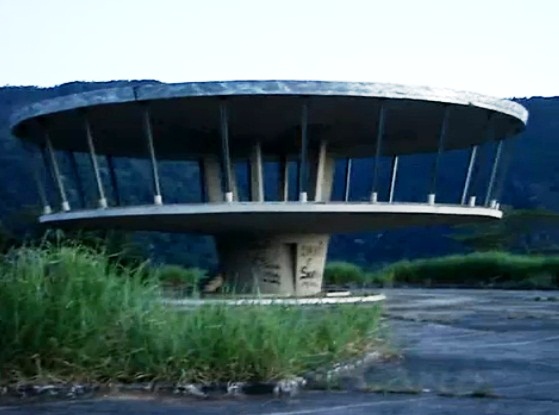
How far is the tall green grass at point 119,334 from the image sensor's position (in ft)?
17.0

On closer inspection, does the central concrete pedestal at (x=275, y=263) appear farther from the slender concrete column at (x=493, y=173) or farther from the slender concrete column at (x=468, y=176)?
the slender concrete column at (x=493, y=173)

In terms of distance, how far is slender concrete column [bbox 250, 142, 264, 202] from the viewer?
17.0m

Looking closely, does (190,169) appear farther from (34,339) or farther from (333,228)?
(34,339)

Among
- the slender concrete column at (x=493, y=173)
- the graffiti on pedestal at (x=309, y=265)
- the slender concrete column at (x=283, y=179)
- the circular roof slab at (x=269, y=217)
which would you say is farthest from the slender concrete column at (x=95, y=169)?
the slender concrete column at (x=493, y=173)

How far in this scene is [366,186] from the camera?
63.6 metres

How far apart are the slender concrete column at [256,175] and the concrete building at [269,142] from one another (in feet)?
0.09

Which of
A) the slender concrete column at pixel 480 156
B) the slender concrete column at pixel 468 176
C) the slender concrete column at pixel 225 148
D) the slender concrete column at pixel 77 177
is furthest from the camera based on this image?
the slender concrete column at pixel 77 177

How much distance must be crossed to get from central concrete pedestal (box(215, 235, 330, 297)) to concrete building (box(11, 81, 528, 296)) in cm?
2

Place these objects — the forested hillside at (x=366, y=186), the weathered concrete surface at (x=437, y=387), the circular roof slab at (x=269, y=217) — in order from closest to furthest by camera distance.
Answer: the weathered concrete surface at (x=437, y=387)
the circular roof slab at (x=269, y=217)
the forested hillside at (x=366, y=186)

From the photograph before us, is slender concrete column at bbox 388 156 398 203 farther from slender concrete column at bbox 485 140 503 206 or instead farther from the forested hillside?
the forested hillside

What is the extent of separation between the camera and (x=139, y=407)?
462 centimetres

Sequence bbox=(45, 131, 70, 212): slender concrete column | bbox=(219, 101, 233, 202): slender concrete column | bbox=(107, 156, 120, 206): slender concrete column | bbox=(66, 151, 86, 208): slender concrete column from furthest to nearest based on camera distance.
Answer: bbox=(107, 156, 120, 206): slender concrete column
bbox=(66, 151, 86, 208): slender concrete column
bbox=(45, 131, 70, 212): slender concrete column
bbox=(219, 101, 233, 202): slender concrete column

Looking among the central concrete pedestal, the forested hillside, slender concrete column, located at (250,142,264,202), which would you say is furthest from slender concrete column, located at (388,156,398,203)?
the forested hillside

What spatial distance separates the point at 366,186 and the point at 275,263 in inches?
1859
